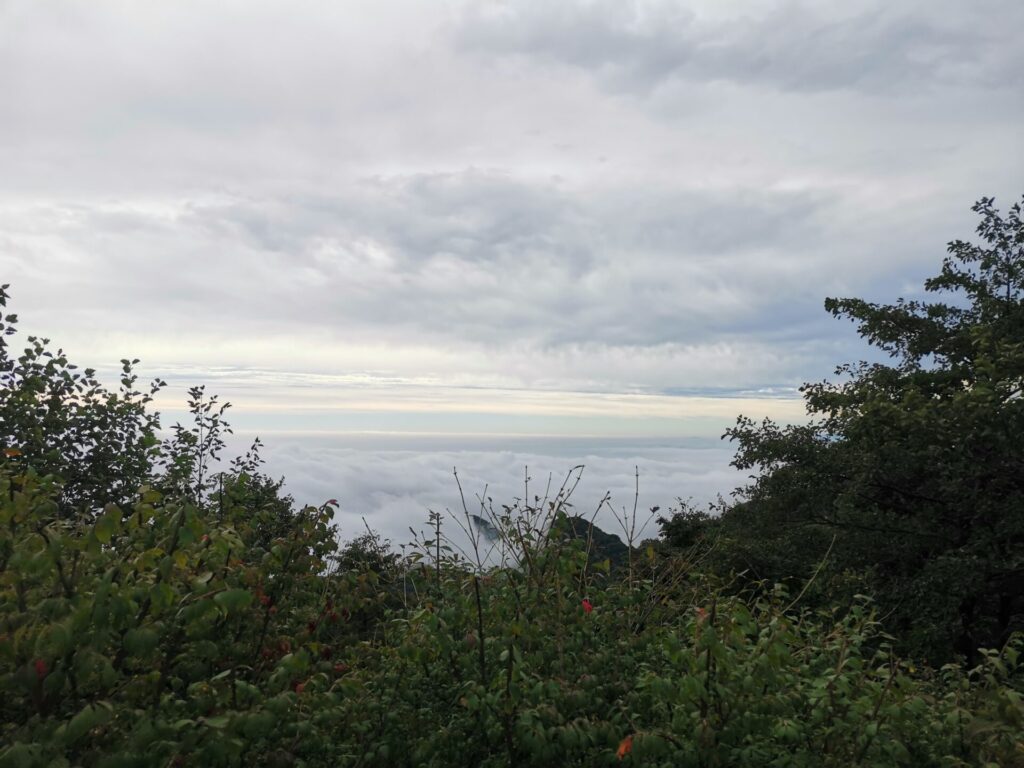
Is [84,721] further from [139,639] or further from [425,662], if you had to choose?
[425,662]

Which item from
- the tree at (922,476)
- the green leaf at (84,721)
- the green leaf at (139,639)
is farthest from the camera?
the tree at (922,476)

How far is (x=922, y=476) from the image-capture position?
1208 centimetres

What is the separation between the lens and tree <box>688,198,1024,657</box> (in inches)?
406

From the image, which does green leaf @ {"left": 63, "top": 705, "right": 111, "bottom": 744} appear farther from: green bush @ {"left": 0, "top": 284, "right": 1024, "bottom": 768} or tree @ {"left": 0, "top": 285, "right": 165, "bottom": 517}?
tree @ {"left": 0, "top": 285, "right": 165, "bottom": 517}

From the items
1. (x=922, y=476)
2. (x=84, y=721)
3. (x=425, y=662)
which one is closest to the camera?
(x=84, y=721)

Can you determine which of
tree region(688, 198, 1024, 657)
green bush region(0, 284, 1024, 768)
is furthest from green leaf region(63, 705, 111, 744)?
tree region(688, 198, 1024, 657)

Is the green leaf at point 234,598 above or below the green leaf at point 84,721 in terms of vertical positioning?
above

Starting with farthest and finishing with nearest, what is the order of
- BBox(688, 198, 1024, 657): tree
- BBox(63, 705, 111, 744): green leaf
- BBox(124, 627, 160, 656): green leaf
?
BBox(688, 198, 1024, 657): tree < BBox(124, 627, 160, 656): green leaf < BBox(63, 705, 111, 744): green leaf

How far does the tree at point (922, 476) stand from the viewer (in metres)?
10.3

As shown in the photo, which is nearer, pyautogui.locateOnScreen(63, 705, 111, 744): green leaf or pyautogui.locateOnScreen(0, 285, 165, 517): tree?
pyautogui.locateOnScreen(63, 705, 111, 744): green leaf

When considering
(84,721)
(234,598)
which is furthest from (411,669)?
(84,721)

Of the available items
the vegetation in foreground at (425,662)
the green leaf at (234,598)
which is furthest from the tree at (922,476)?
the green leaf at (234,598)

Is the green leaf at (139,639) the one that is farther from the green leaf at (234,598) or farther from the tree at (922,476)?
the tree at (922,476)

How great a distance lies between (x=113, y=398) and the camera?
13320mm
